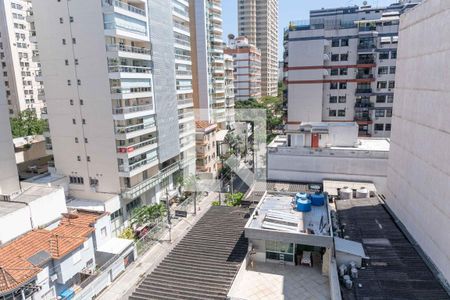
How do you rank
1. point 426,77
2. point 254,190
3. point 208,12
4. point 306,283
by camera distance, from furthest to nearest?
point 208,12
point 254,190
point 306,283
point 426,77

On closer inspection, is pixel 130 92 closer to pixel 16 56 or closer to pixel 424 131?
pixel 424 131

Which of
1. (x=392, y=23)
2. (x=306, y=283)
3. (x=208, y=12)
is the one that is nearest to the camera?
(x=306, y=283)

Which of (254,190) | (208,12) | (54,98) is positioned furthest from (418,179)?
(208,12)

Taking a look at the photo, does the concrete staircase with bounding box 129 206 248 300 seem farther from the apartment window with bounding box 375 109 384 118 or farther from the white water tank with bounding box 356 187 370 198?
the apartment window with bounding box 375 109 384 118

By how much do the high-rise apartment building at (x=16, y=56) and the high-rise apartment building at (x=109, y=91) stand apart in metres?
30.5

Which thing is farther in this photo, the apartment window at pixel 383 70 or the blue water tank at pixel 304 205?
the apartment window at pixel 383 70

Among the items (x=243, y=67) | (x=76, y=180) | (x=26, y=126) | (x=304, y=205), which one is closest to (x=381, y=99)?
(x=304, y=205)

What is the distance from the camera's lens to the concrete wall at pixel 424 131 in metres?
15.5

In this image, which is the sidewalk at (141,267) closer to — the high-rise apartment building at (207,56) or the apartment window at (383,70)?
the high-rise apartment building at (207,56)

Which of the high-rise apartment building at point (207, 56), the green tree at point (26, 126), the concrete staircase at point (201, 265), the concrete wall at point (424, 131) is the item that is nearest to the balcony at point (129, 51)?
the concrete staircase at point (201, 265)

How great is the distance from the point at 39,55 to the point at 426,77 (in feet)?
96.9

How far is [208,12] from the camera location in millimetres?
49781

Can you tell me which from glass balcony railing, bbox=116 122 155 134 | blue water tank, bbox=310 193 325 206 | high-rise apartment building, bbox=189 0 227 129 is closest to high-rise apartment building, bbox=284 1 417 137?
high-rise apartment building, bbox=189 0 227 129

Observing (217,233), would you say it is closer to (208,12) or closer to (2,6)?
(208,12)
